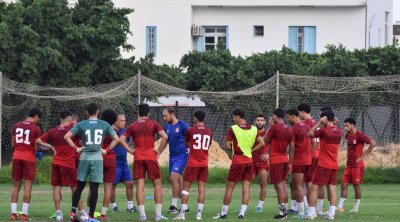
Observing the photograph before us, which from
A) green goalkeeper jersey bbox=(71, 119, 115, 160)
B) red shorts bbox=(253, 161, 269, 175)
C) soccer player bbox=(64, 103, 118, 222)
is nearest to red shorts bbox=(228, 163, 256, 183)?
red shorts bbox=(253, 161, 269, 175)

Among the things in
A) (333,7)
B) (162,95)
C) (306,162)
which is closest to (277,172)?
(306,162)

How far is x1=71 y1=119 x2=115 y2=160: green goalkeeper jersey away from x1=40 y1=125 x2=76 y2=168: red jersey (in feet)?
2.92

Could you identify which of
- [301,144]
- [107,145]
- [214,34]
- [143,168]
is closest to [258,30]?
[214,34]

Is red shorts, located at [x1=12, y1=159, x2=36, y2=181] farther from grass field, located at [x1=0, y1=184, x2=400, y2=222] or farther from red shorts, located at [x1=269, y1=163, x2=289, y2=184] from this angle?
red shorts, located at [x1=269, y1=163, x2=289, y2=184]

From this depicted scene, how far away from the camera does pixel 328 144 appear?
22.1 metres

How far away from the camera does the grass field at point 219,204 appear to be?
75.0 ft

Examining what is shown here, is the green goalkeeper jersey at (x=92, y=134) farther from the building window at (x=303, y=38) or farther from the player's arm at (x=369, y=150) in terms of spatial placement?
the building window at (x=303, y=38)

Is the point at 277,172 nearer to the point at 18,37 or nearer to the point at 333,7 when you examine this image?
the point at 18,37

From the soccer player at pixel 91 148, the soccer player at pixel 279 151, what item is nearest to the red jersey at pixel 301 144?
the soccer player at pixel 279 151

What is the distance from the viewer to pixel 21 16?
3981 centimetres

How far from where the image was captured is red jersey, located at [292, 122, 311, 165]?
22875 mm

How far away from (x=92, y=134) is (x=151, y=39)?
40.4 m

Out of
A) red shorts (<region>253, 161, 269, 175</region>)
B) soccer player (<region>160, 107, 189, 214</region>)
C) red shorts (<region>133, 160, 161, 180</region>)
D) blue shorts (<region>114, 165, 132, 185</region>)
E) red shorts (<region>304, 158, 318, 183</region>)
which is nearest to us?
red shorts (<region>133, 160, 161, 180</region>)

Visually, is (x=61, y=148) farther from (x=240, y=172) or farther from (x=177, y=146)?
(x=240, y=172)
